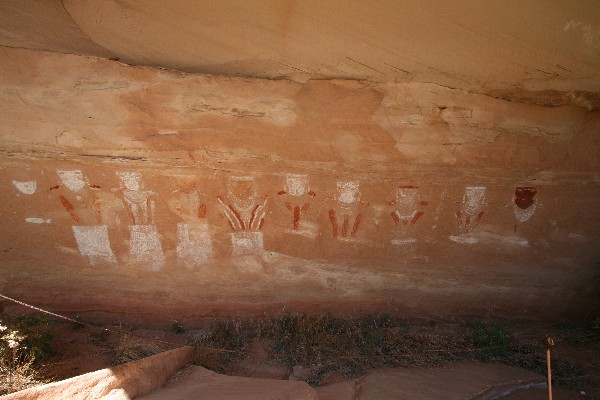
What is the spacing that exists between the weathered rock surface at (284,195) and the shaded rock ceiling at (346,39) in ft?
0.46

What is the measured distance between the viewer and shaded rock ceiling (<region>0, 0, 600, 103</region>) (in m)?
3.02

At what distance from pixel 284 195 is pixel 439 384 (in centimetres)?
197

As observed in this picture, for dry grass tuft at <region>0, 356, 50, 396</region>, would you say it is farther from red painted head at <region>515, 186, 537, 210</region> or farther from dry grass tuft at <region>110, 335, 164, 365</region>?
red painted head at <region>515, 186, 537, 210</region>

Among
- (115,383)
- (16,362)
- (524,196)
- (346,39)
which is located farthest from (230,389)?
(524,196)

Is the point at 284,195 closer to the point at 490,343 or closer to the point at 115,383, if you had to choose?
the point at 115,383

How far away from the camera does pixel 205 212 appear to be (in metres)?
3.74

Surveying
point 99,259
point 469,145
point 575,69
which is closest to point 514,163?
point 469,145

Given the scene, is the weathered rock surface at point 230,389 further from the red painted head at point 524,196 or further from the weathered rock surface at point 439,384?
the red painted head at point 524,196

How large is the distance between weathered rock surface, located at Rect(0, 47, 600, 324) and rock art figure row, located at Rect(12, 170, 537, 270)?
1 centimetres

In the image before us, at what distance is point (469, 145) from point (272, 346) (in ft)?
8.13

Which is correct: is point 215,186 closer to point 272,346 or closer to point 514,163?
point 272,346

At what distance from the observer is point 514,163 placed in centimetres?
363

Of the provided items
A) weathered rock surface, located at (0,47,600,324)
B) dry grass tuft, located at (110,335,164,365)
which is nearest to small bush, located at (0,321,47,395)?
dry grass tuft, located at (110,335,164,365)

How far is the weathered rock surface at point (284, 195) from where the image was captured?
332cm
